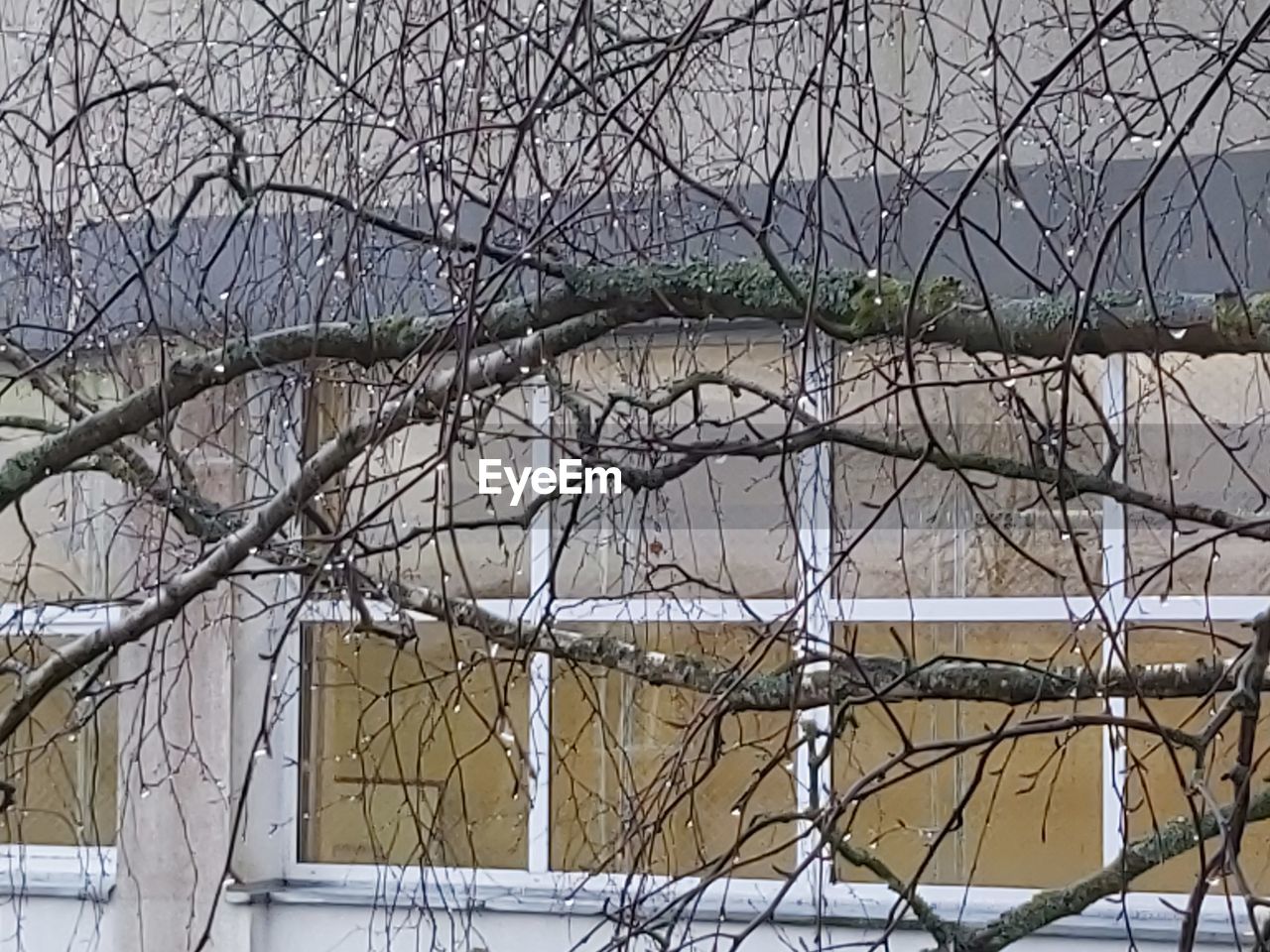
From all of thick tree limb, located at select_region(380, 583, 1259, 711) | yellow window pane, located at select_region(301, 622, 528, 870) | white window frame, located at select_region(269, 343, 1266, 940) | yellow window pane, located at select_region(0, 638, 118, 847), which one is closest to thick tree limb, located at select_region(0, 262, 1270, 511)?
thick tree limb, located at select_region(380, 583, 1259, 711)

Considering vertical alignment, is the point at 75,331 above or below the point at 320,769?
above

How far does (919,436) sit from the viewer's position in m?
3.23

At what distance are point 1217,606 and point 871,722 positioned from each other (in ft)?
2.39

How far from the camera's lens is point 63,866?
12.9 ft

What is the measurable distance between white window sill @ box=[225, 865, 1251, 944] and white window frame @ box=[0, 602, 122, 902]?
351 millimetres

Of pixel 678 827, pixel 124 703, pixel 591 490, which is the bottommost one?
pixel 678 827

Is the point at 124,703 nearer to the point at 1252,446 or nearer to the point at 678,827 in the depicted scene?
the point at 678,827

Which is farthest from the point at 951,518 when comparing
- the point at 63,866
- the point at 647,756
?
the point at 63,866

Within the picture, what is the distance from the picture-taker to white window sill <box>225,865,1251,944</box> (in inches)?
124

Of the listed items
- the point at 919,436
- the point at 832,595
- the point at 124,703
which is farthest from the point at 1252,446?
the point at 124,703

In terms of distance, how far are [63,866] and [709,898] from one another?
5.39ft

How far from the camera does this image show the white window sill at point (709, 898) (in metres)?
3.15

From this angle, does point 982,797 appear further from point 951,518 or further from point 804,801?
point 951,518

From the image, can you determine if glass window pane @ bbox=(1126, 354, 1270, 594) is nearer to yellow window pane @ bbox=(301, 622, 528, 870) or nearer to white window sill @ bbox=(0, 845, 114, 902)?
yellow window pane @ bbox=(301, 622, 528, 870)
